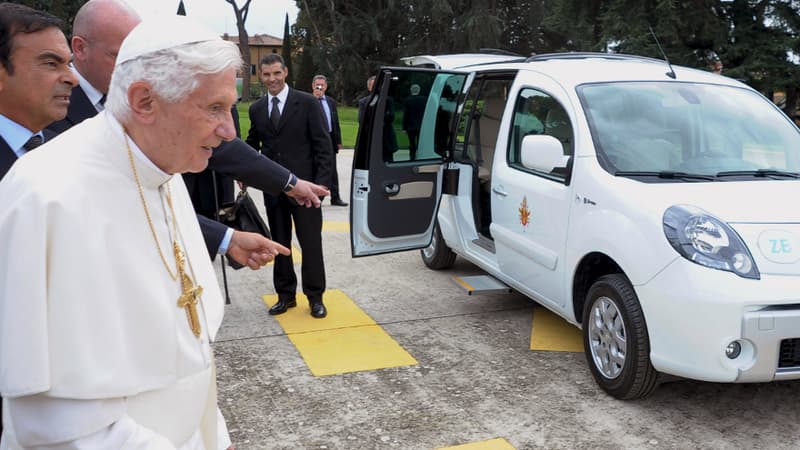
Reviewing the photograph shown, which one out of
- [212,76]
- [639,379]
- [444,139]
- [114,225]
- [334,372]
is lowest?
[334,372]

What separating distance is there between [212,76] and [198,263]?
0.45m

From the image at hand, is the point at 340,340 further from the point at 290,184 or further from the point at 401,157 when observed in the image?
the point at 290,184

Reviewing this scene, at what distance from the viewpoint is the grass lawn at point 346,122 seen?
2322 centimetres

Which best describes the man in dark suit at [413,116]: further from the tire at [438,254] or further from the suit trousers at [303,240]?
the tire at [438,254]

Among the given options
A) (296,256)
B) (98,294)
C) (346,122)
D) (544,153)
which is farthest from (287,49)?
(98,294)

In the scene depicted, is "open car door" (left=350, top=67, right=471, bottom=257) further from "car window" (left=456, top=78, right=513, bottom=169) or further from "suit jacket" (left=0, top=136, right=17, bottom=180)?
"suit jacket" (left=0, top=136, right=17, bottom=180)

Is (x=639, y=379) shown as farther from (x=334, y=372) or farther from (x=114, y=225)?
(x=114, y=225)

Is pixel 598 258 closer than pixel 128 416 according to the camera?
No

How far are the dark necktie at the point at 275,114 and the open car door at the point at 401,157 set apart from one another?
27.5 inches

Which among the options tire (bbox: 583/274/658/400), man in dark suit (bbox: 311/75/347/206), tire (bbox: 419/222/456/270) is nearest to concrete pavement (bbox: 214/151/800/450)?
tire (bbox: 583/274/658/400)

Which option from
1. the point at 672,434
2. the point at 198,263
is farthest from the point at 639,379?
the point at 198,263

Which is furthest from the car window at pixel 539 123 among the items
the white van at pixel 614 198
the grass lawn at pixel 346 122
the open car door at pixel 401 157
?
the grass lawn at pixel 346 122

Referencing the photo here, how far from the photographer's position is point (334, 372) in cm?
454

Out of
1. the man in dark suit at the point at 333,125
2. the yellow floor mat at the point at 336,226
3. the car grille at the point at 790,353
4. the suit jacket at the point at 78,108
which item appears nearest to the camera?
the suit jacket at the point at 78,108
